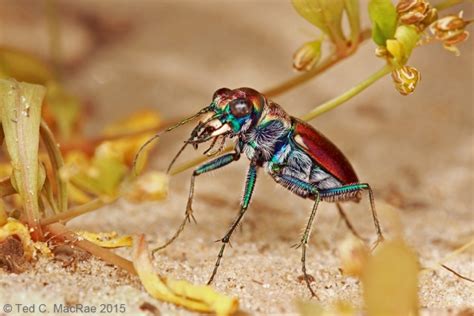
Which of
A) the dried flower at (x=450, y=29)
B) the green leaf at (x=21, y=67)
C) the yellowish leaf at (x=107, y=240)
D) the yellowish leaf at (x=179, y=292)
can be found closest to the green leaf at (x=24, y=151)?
the yellowish leaf at (x=107, y=240)

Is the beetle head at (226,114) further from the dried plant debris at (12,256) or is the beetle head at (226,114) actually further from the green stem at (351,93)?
the dried plant debris at (12,256)

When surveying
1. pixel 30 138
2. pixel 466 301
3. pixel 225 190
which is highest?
pixel 30 138

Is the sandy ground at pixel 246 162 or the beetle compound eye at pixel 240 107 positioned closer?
the sandy ground at pixel 246 162

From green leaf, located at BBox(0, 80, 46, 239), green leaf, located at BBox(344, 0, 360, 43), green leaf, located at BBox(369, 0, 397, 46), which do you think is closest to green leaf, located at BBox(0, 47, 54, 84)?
green leaf, located at BBox(0, 80, 46, 239)

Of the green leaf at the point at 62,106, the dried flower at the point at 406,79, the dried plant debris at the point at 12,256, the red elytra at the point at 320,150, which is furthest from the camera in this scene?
the green leaf at the point at 62,106

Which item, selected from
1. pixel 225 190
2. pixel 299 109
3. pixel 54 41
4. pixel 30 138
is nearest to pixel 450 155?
pixel 299 109

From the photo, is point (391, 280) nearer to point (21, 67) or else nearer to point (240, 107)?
point (240, 107)

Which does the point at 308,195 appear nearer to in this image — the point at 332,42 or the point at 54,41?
the point at 332,42
